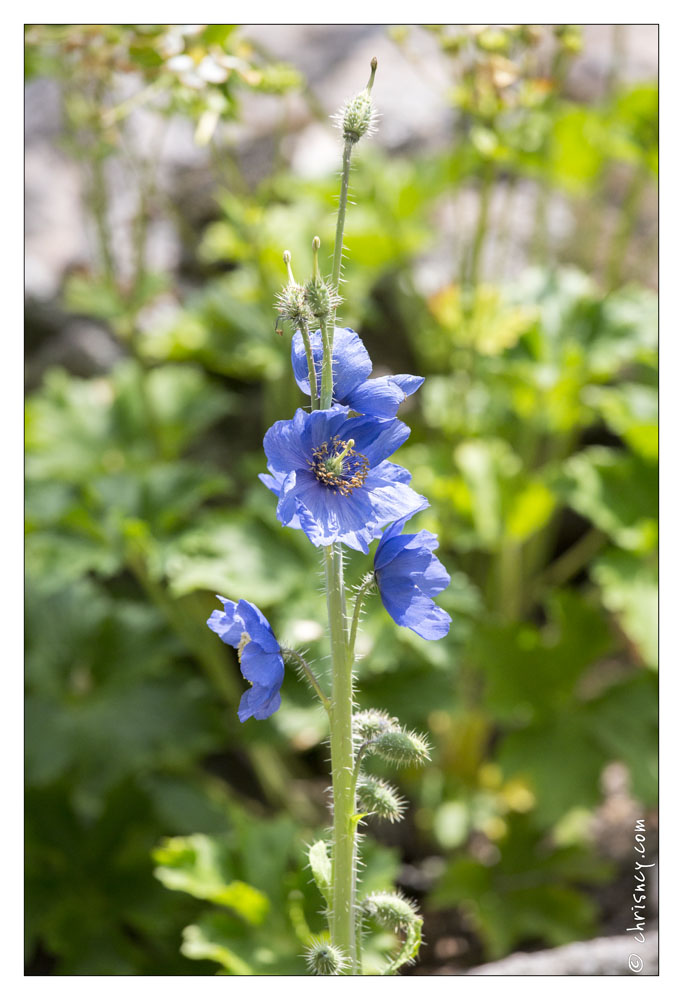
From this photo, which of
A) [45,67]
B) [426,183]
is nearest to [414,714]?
[426,183]

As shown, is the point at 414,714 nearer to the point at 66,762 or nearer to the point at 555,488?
the point at 555,488

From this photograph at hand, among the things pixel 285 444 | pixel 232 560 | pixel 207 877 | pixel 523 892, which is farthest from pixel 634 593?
pixel 285 444

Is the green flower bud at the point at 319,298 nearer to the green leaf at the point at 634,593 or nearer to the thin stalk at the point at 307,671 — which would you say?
the thin stalk at the point at 307,671

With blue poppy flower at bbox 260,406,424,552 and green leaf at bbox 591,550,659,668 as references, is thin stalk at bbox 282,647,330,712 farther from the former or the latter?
green leaf at bbox 591,550,659,668

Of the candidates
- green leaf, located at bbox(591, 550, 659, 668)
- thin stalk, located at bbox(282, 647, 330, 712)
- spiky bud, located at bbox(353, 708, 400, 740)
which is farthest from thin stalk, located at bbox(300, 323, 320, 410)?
green leaf, located at bbox(591, 550, 659, 668)

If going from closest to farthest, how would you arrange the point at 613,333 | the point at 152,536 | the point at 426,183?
the point at 152,536 < the point at 613,333 < the point at 426,183
